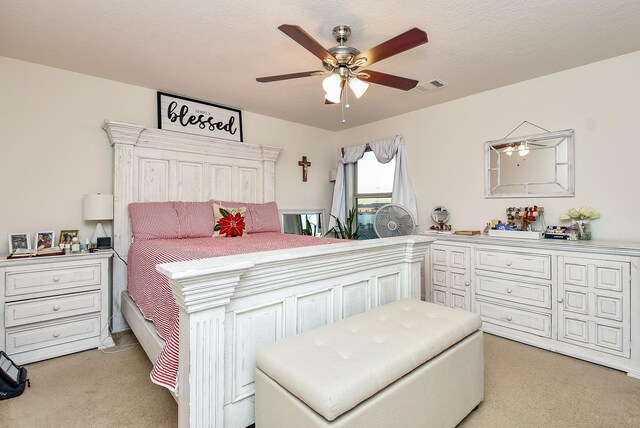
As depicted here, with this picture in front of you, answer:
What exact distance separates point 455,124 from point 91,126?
12.1 feet

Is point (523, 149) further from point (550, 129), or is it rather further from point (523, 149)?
point (550, 129)

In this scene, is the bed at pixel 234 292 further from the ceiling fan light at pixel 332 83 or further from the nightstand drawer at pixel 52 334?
the ceiling fan light at pixel 332 83

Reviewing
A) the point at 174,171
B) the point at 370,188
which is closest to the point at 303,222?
the point at 370,188

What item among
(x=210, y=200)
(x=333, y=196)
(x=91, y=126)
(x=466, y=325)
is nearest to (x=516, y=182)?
(x=466, y=325)

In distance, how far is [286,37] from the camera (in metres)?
2.18

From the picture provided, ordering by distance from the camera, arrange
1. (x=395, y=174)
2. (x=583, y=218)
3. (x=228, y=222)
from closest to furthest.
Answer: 1. (x=583, y=218)
2. (x=228, y=222)
3. (x=395, y=174)

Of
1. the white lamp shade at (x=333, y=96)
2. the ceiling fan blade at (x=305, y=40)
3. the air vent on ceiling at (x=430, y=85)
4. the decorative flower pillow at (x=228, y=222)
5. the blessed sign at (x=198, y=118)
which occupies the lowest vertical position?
the decorative flower pillow at (x=228, y=222)

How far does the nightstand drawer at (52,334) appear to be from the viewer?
2223 millimetres

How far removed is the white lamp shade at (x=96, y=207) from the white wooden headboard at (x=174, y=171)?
162 mm

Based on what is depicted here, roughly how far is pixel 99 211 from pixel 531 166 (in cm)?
396

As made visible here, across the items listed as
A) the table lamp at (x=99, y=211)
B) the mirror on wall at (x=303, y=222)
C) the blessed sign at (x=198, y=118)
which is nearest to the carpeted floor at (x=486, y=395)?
the table lamp at (x=99, y=211)

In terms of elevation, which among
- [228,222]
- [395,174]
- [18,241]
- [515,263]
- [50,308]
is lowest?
[50,308]

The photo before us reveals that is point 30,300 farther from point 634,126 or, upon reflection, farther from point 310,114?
point 634,126

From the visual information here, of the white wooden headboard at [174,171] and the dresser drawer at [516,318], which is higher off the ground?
the white wooden headboard at [174,171]
